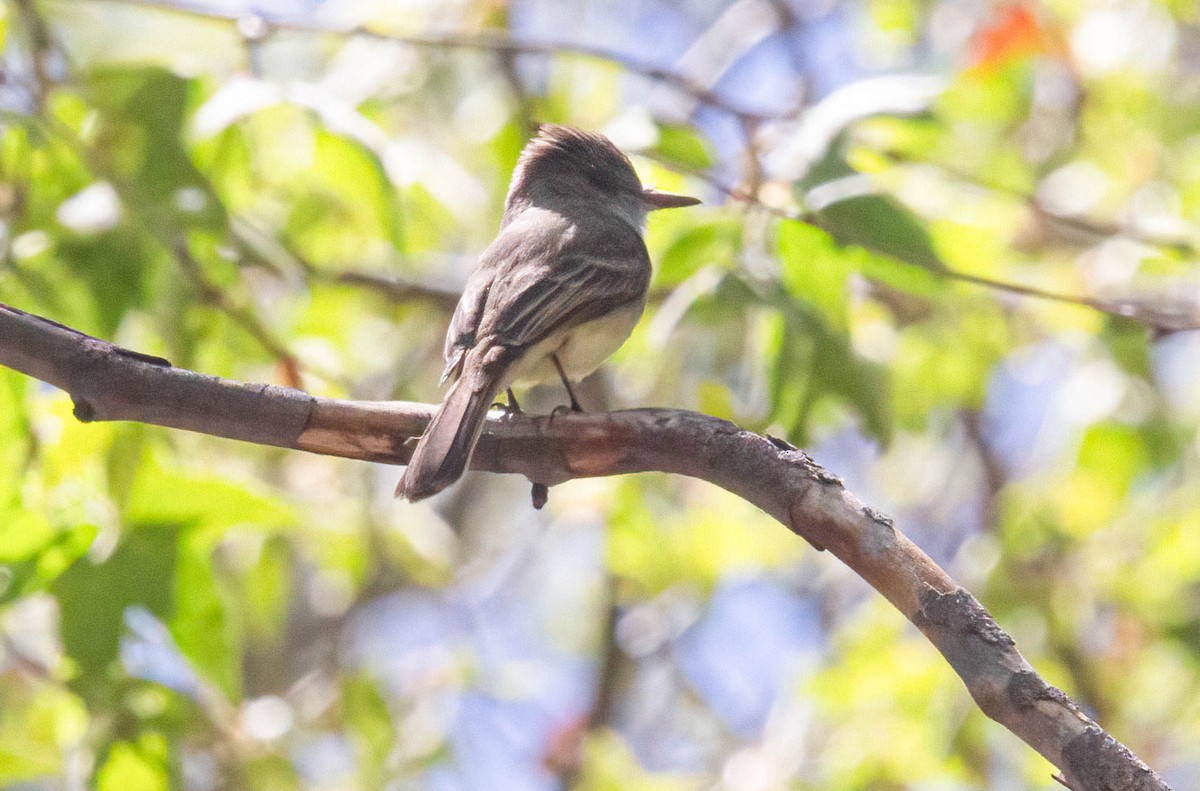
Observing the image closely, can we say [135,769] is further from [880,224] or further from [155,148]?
[880,224]

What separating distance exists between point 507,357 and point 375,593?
2.88 m

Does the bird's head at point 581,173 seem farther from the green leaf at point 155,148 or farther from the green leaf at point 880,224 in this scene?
the green leaf at point 155,148

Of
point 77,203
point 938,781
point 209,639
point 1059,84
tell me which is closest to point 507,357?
point 209,639

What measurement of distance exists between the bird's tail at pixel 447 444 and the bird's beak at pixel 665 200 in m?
1.29

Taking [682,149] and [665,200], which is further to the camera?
[665,200]

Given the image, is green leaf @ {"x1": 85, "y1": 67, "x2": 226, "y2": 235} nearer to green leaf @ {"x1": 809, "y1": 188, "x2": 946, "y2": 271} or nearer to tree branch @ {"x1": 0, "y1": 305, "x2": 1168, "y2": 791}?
tree branch @ {"x1": 0, "y1": 305, "x2": 1168, "y2": 791}

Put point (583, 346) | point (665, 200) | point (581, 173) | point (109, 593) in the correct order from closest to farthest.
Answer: point (109, 593)
point (583, 346)
point (665, 200)
point (581, 173)

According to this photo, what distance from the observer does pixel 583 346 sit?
2834 mm

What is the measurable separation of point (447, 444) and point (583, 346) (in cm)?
87

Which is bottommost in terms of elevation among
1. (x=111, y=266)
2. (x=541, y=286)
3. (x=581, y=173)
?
(x=111, y=266)

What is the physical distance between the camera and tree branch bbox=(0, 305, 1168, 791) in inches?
67.6

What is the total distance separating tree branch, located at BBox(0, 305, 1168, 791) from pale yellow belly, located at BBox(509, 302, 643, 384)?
64 centimetres

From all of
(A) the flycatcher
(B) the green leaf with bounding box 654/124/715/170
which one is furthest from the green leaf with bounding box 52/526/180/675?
(B) the green leaf with bounding box 654/124/715/170

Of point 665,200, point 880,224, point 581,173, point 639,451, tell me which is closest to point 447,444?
point 639,451
